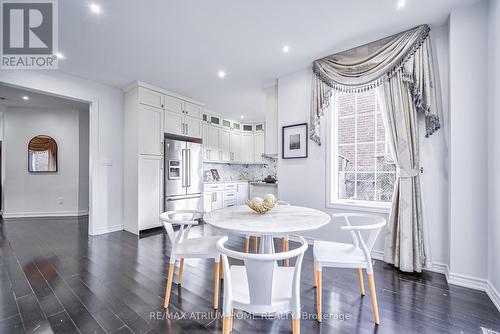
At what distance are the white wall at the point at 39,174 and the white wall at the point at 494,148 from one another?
24.0 feet

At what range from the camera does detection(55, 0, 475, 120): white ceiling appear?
6.60ft

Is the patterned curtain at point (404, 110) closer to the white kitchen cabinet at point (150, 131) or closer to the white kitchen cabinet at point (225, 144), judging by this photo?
the white kitchen cabinet at point (150, 131)

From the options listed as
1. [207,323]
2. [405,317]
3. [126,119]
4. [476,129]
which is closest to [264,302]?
[207,323]

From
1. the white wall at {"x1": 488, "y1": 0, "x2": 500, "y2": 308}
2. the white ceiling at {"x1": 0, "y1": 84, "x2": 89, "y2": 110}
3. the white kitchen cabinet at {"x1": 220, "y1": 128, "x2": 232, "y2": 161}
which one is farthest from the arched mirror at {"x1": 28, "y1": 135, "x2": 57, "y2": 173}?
the white wall at {"x1": 488, "y1": 0, "x2": 500, "y2": 308}

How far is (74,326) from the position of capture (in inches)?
58.7

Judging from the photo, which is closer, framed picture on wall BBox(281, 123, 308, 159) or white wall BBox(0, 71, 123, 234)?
framed picture on wall BBox(281, 123, 308, 159)

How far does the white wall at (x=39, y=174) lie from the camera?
4.88 metres

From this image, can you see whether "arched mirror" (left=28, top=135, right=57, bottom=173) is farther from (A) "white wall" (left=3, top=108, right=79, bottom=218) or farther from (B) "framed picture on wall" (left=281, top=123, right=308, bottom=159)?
(B) "framed picture on wall" (left=281, top=123, right=308, bottom=159)

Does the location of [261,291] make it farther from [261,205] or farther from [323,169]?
[323,169]

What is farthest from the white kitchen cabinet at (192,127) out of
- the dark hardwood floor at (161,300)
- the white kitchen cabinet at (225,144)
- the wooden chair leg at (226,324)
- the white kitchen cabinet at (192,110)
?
the wooden chair leg at (226,324)

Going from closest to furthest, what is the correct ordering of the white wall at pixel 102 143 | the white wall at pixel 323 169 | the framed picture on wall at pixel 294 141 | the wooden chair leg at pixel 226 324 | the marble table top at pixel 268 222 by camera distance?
the wooden chair leg at pixel 226 324
the marble table top at pixel 268 222
the white wall at pixel 323 169
the framed picture on wall at pixel 294 141
the white wall at pixel 102 143

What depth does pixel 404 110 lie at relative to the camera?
233cm

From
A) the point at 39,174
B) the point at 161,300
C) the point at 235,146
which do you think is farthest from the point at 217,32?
the point at 39,174

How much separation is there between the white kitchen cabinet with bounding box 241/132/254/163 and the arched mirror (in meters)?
4.74
